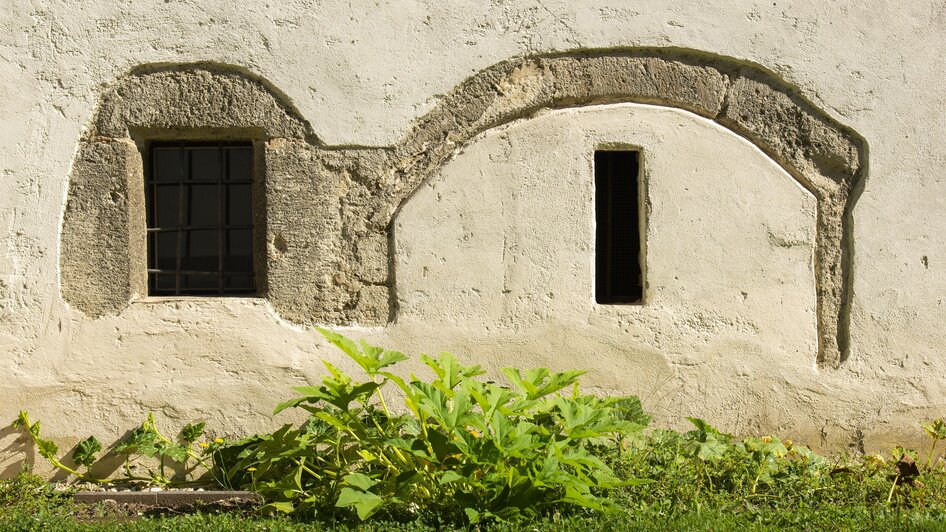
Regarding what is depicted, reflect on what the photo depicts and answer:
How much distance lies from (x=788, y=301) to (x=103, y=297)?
312 centimetres

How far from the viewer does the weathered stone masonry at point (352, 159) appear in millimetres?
3816

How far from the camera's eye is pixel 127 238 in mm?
3828

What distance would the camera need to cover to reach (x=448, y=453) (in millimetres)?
3074

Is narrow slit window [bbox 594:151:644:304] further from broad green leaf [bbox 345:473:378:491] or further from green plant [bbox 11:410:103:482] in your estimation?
green plant [bbox 11:410:103:482]

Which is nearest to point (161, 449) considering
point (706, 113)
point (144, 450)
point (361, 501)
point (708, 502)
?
point (144, 450)

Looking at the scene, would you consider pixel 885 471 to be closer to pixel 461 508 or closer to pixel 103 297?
pixel 461 508

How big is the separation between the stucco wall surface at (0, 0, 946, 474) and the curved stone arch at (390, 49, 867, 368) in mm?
60

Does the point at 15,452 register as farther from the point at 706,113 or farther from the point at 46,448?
the point at 706,113

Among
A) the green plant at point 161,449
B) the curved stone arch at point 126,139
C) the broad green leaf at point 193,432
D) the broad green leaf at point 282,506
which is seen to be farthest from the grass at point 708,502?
the curved stone arch at point 126,139

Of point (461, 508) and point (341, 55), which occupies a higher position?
point (341, 55)

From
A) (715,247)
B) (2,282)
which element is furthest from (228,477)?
(715,247)

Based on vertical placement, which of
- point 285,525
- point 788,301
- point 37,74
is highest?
point 37,74

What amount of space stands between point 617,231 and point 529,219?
0.54 metres

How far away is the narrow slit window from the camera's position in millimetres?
4148
